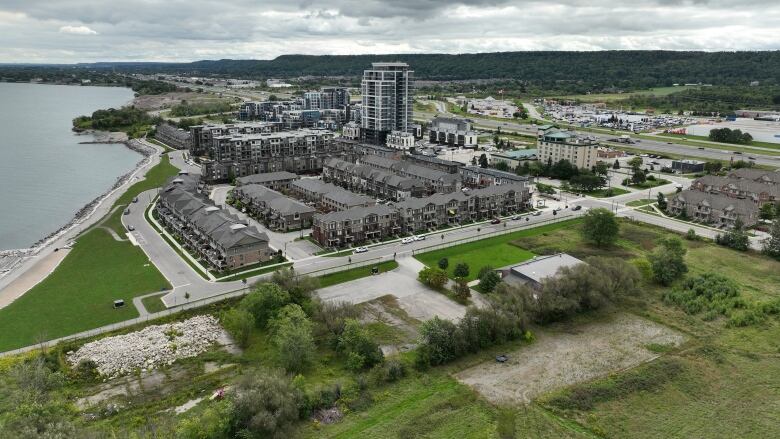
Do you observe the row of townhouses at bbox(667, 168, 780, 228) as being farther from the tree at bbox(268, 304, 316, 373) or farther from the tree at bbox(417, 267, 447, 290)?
the tree at bbox(268, 304, 316, 373)

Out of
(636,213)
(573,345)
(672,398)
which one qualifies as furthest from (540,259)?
(636,213)

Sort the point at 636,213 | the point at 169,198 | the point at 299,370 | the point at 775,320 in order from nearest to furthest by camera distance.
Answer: the point at 299,370
the point at 775,320
the point at 169,198
the point at 636,213

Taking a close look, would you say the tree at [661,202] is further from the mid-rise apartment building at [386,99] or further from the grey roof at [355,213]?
the mid-rise apartment building at [386,99]

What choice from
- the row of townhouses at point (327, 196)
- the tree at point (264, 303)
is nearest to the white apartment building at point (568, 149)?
the row of townhouses at point (327, 196)

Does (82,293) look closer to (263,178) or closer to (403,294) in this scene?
(403,294)

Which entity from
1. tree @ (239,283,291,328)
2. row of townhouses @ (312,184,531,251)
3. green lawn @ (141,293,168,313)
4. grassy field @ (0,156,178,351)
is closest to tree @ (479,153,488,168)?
row of townhouses @ (312,184,531,251)

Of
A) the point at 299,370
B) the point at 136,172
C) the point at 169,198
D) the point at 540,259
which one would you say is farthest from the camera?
the point at 136,172

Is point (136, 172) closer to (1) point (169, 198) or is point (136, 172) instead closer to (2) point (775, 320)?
(1) point (169, 198)
